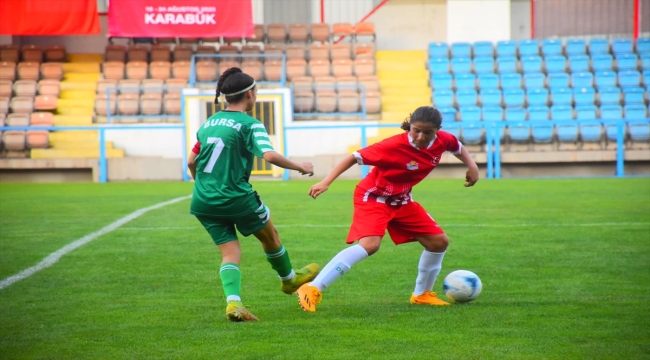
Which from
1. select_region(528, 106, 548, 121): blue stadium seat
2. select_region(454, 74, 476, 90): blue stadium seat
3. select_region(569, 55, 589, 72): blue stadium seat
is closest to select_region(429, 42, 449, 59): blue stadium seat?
select_region(454, 74, 476, 90): blue stadium seat

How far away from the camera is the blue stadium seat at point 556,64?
2351 centimetres

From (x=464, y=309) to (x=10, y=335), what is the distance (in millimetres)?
2584

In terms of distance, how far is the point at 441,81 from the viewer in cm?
2342

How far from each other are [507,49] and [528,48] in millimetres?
599

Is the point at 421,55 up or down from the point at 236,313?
up

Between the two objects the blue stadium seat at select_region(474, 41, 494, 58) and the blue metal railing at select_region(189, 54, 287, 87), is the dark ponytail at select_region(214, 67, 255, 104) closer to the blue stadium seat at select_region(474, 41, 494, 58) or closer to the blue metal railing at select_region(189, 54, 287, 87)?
the blue metal railing at select_region(189, 54, 287, 87)

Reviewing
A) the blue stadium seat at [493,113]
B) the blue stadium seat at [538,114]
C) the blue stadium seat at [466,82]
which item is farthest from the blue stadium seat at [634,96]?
the blue stadium seat at [466,82]

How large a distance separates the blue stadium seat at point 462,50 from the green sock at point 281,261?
19.7 metres

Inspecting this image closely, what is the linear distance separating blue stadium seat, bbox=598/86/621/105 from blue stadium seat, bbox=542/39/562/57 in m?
2.13

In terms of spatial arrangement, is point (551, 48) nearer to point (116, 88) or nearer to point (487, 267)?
point (116, 88)

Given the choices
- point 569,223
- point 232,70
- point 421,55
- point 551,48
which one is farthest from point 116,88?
point 232,70

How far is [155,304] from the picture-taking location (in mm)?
5453

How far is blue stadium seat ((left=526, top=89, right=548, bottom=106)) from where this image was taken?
22.4m

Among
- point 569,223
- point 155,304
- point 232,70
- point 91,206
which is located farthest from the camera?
point 91,206
